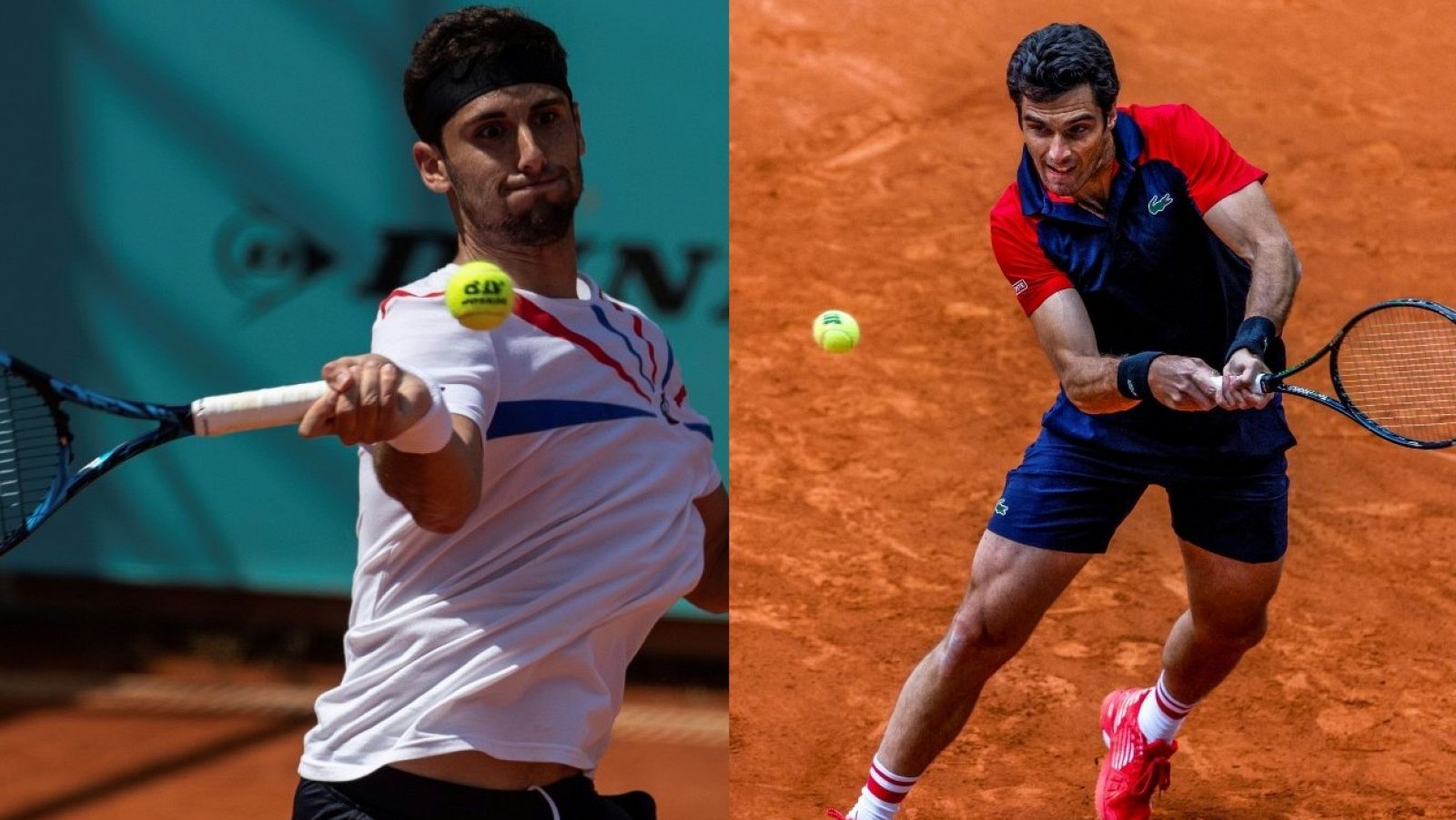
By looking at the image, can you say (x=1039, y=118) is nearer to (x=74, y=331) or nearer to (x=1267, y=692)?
(x=1267, y=692)

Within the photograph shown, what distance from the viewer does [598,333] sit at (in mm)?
2609

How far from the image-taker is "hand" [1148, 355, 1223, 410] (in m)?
3.37

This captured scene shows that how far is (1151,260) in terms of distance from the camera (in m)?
3.71

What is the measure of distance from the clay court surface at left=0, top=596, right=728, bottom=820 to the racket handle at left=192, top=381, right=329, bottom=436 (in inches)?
133

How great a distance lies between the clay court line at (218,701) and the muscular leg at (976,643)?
2.31 m

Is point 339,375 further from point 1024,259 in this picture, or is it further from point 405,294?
point 1024,259

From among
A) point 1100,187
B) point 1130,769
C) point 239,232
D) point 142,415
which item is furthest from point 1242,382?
point 239,232

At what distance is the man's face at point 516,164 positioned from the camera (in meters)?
2.67

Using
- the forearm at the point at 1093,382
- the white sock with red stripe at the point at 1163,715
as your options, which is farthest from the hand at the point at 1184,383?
the white sock with red stripe at the point at 1163,715

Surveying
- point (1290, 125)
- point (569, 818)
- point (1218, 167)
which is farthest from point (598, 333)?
point (1290, 125)

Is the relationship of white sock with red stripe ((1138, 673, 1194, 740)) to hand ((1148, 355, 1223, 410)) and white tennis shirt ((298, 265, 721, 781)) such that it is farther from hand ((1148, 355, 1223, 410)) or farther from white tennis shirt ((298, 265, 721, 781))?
white tennis shirt ((298, 265, 721, 781))

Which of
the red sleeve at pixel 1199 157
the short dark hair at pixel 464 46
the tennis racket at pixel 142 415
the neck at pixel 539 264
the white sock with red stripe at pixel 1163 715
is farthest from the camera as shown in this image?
the white sock with red stripe at pixel 1163 715

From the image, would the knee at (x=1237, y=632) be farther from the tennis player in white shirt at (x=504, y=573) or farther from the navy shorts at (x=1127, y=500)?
the tennis player in white shirt at (x=504, y=573)

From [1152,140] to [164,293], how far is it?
13.1 ft
